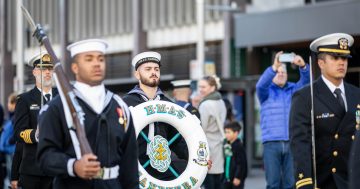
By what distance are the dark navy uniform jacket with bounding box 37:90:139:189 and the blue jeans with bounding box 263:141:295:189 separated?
18.4ft

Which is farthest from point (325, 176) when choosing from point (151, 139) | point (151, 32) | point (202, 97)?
point (151, 32)

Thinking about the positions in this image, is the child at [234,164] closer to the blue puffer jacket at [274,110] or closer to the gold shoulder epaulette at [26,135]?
the blue puffer jacket at [274,110]

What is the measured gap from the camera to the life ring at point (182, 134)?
8562 mm

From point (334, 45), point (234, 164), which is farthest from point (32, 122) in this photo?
point (234, 164)

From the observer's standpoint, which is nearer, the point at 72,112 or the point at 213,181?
the point at 72,112

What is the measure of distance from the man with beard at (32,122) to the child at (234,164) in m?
4.69

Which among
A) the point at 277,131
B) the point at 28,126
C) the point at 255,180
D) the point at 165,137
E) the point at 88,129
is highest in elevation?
the point at 88,129

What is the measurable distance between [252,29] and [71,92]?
2178cm

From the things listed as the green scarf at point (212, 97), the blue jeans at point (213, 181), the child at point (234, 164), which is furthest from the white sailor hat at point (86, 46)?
the child at point (234, 164)

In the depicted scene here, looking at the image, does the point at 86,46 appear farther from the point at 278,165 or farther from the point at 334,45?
the point at 278,165

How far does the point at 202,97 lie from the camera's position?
13750 millimetres

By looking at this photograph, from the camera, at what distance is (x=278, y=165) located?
11.5m

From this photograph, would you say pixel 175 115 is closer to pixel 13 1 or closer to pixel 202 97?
pixel 202 97

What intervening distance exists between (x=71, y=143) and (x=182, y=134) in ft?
10.4
